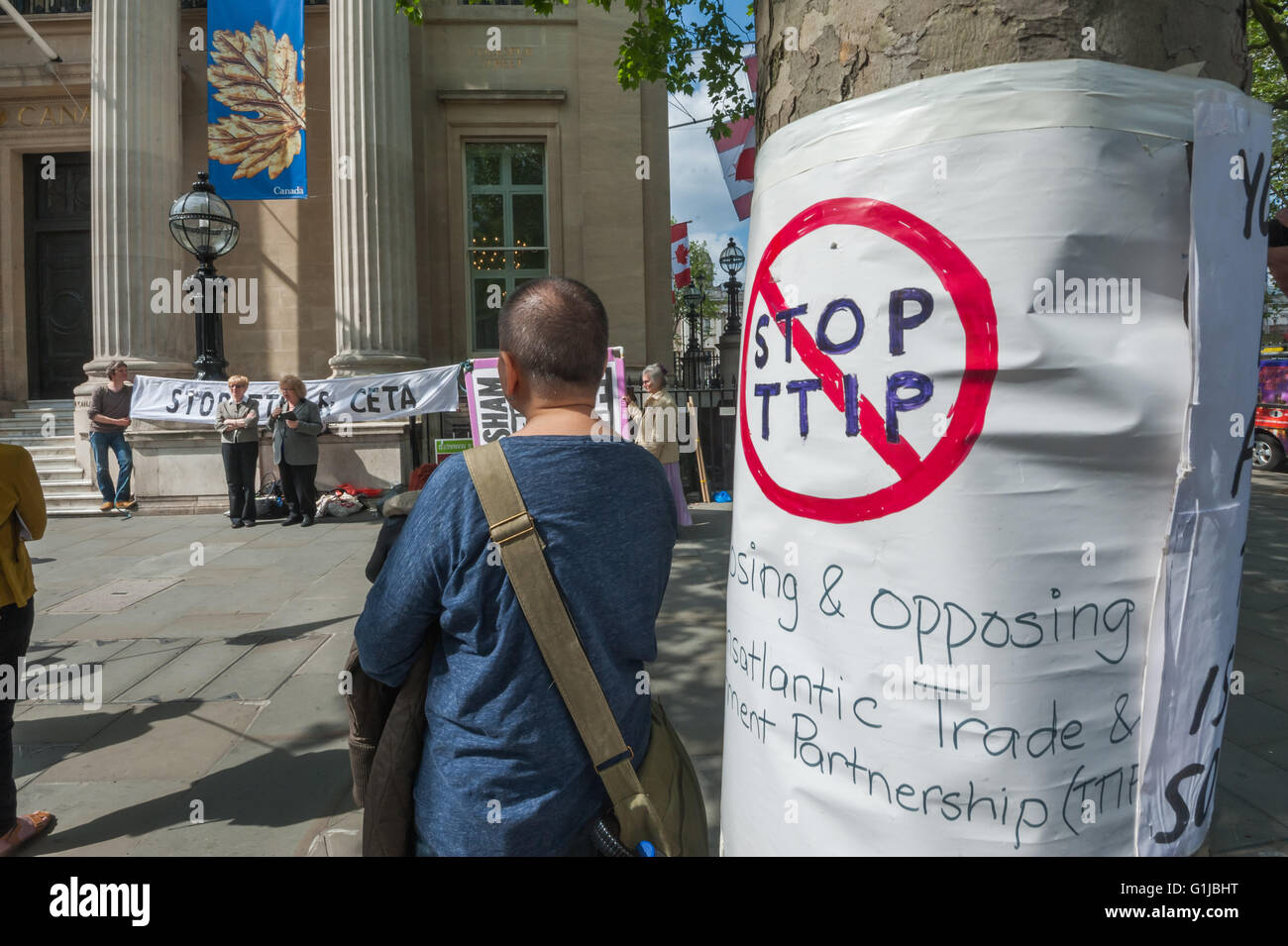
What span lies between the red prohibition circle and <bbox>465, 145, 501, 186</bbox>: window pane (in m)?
14.8

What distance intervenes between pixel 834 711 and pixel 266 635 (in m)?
5.37

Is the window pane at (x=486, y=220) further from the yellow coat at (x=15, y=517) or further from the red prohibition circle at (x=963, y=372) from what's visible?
the red prohibition circle at (x=963, y=372)

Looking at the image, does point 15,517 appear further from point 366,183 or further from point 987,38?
point 366,183

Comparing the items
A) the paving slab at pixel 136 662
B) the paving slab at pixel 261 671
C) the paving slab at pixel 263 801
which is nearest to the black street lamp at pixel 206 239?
the paving slab at pixel 136 662

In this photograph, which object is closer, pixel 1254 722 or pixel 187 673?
pixel 1254 722

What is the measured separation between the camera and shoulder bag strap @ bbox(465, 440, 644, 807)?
1368 mm

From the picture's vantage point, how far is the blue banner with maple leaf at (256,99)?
12.1m

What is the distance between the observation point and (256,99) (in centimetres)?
1220

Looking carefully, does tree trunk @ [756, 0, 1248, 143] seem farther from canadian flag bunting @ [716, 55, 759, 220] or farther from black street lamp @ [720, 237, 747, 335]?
black street lamp @ [720, 237, 747, 335]

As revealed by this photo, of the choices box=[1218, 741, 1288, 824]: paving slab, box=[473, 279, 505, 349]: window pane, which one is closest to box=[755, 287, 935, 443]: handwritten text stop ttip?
box=[1218, 741, 1288, 824]: paving slab

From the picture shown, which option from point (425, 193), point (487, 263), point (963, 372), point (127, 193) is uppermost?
point (425, 193)

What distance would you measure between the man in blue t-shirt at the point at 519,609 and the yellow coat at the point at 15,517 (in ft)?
8.34

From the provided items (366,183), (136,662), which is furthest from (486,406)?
(366,183)

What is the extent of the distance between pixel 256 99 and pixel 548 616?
13797 millimetres
